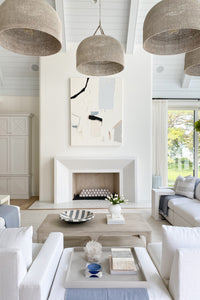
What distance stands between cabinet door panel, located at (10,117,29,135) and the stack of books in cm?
465

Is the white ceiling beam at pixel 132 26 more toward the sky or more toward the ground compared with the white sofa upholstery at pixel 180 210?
more toward the sky

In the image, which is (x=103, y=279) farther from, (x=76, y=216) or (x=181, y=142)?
(x=181, y=142)

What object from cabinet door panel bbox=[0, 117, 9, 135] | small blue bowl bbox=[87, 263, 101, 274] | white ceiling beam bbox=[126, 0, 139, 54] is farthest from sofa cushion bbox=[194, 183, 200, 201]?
cabinet door panel bbox=[0, 117, 9, 135]

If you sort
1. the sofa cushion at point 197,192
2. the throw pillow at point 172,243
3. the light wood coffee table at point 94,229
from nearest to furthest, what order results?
1. the throw pillow at point 172,243
2. the light wood coffee table at point 94,229
3. the sofa cushion at point 197,192

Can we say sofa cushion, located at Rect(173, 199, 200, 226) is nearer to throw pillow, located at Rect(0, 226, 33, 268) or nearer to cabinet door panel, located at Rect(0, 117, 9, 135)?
throw pillow, located at Rect(0, 226, 33, 268)

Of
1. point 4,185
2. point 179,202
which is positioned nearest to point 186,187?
point 179,202

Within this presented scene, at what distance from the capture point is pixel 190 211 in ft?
10.9

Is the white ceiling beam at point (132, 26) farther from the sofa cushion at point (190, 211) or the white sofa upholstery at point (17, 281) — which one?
the white sofa upholstery at point (17, 281)

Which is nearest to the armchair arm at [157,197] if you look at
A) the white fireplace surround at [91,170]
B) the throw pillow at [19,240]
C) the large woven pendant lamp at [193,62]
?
the white fireplace surround at [91,170]

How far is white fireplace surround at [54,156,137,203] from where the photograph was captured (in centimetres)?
549

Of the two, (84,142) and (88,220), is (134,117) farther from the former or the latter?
(88,220)

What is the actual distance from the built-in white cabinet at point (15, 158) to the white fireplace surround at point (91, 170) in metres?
1.02

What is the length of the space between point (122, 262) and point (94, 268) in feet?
0.68

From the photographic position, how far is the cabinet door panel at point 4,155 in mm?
6070
